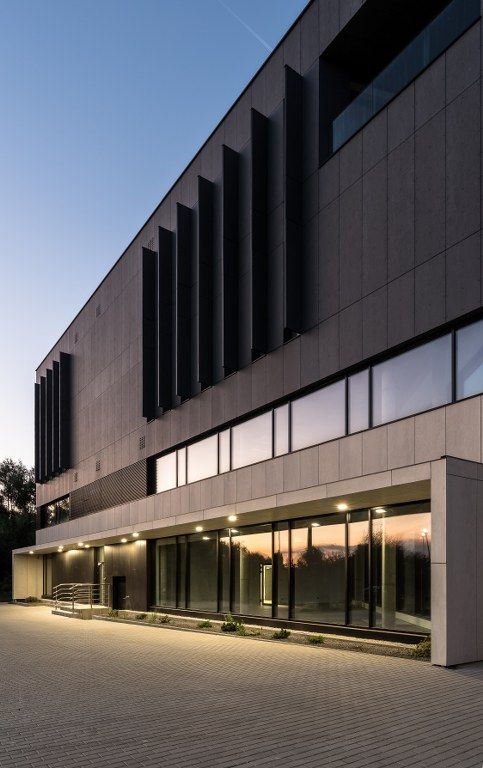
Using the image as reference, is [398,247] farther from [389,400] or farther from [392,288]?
[389,400]

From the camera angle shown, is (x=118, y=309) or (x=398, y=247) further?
(x=118, y=309)

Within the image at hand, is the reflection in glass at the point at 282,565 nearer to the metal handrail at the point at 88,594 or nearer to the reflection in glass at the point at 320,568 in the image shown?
the reflection in glass at the point at 320,568

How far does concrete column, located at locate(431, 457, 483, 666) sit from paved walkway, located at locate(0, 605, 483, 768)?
0.52 metres

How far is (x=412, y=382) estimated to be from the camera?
17.4 meters

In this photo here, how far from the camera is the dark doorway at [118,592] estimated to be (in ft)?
119

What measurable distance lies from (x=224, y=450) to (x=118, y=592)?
1430 centimetres

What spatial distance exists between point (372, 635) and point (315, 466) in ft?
15.6

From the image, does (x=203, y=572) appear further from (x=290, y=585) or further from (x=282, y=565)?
(x=290, y=585)

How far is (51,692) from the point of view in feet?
38.5

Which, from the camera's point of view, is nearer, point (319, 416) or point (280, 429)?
point (319, 416)

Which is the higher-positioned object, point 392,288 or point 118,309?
point 118,309

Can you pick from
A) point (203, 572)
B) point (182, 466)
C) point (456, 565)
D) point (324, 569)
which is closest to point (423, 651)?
point (456, 565)

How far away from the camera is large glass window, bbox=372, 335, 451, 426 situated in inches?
650

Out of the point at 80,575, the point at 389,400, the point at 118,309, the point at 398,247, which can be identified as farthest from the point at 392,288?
the point at 80,575
